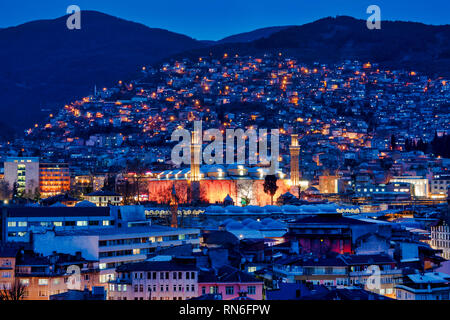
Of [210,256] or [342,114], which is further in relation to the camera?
[342,114]

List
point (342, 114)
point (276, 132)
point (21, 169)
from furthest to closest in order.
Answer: point (342, 114), point (276, 132), point (21, 169)

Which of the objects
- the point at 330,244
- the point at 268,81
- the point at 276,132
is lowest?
the point at 330,244

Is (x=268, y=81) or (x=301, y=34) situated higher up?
(x=301, y=34)

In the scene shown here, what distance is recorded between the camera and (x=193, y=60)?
145250mm

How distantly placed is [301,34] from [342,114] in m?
59.1

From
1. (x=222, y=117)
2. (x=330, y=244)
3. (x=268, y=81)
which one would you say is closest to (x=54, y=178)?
(x=222, y=117)

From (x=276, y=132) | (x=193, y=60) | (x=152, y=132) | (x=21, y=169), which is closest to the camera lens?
(x=21, y=169)

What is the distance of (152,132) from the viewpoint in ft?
347

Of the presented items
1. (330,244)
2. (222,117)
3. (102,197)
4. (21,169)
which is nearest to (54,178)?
(21,169)

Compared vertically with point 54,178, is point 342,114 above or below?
above

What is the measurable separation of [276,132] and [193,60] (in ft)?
173

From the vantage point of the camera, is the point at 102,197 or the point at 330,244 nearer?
the point at 330,244

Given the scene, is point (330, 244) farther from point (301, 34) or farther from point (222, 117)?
point (301, 34)
